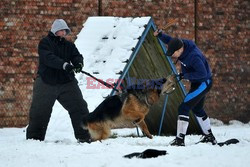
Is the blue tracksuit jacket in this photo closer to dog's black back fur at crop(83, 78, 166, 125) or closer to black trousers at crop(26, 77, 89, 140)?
dog's black back fur at crop(83, 78, 166, 125)

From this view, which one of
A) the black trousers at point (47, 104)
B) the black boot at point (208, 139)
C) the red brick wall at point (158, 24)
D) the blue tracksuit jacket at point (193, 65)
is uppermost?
the blue tracksuit jacket at point (193, 65)

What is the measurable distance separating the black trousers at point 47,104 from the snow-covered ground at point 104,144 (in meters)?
0.22

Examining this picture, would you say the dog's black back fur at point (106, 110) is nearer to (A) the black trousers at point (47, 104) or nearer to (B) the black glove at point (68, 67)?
(A) the black trousers at point (47, 104)

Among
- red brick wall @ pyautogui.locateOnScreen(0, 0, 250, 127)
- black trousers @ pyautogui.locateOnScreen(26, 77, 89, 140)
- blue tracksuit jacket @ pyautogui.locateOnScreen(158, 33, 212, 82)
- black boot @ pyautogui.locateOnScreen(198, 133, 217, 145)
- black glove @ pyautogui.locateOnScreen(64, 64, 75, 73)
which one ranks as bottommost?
red brick wall @ pyautogui.locateOnScreen(0, 0, 250, 127)

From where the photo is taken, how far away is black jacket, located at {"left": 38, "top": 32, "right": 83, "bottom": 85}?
8.17 metres

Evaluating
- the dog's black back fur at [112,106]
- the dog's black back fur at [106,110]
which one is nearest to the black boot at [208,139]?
the dog's black back fur at [112,106]

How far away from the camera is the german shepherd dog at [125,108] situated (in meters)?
8.22

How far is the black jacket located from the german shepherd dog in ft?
2.21

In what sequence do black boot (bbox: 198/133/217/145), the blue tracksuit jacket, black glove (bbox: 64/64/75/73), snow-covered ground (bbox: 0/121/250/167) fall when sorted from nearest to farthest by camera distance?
snow-covered ground (bbox: 0/121/250/167)
the blue tracksuit jacket
black glove (bbox: 64/64/75/73)
black boot (bbox: 198/133/217/145)

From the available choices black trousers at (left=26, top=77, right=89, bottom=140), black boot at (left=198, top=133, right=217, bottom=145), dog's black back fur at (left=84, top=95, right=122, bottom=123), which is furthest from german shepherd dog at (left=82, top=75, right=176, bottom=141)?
black boot at (left=198, top=133, right=217, bottom=145)

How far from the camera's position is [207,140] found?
831cm

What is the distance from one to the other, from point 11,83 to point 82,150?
16.0ft

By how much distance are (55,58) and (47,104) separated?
692 mm

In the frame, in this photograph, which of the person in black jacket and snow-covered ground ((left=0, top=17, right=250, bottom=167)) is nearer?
snow-covered ground ((left=0, top=17, right=250, bottom=167))
